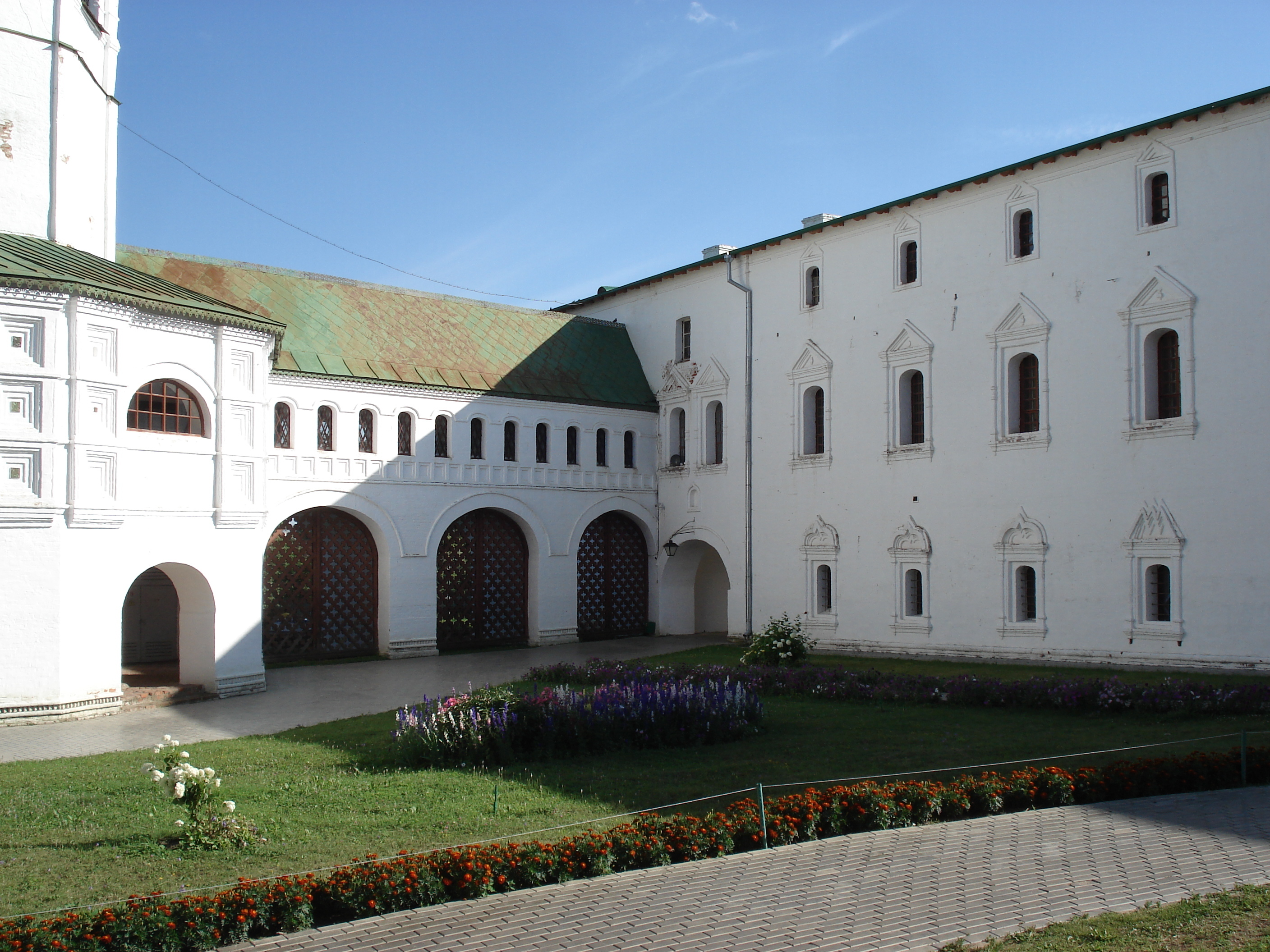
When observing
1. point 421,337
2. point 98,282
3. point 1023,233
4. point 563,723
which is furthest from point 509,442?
point 563,723

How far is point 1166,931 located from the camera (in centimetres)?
609

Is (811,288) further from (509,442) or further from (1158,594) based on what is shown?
(1158,594)

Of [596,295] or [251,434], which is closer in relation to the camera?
[251,434]

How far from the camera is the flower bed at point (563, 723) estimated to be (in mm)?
11008

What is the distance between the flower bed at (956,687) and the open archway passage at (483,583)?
5376 millimetres

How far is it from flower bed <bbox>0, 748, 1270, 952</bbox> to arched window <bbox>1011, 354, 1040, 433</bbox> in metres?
9.92

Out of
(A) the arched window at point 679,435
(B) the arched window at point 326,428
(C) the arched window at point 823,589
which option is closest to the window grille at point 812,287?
(A) the arched window at point 679,435

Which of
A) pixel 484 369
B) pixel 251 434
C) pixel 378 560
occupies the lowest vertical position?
pixel 378 560

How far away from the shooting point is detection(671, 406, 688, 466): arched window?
25969mm

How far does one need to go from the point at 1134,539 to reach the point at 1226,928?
12.4m

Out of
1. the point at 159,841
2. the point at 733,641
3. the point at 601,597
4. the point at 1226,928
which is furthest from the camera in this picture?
the point at 601,597

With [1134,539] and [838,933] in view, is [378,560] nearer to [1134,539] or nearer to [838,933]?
[1134,539]

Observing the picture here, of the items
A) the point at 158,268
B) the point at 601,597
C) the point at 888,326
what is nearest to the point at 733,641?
the point at 601,597

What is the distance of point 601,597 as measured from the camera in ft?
84.4
